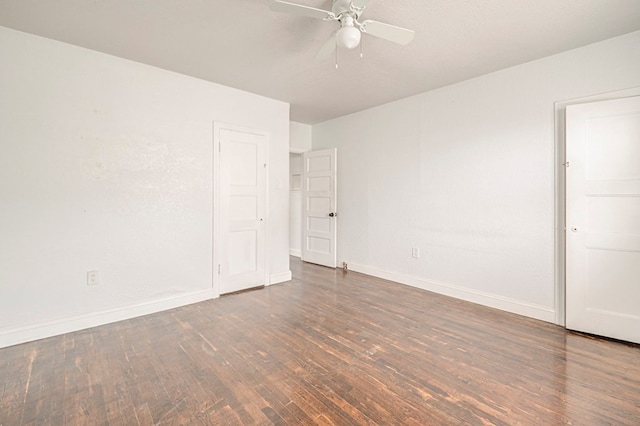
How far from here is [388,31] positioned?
6.79 feet

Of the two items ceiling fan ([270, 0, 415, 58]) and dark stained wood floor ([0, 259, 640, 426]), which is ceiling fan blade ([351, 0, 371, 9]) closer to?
ceiling fan ([270, 0, 415, 58])

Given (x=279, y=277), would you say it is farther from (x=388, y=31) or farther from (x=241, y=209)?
(x=388, y=31)

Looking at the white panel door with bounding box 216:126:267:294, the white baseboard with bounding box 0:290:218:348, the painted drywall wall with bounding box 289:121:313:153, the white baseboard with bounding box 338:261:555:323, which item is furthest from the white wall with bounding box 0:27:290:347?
the white baseboard with bounding box 338:261:555:323

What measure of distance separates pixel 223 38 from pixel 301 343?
2755 mm

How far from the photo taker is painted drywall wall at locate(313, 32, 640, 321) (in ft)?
9.70

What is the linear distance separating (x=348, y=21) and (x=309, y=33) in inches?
24.1

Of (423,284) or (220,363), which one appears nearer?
(220,363)

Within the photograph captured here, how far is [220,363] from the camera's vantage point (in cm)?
221

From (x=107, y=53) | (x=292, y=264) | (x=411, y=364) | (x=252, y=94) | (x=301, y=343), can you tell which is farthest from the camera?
(x=292, y=264)

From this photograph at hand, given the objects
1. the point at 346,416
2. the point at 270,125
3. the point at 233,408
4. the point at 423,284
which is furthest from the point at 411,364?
the point at 270,125

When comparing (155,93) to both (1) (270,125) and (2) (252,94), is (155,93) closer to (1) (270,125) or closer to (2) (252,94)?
(2) (252,94)

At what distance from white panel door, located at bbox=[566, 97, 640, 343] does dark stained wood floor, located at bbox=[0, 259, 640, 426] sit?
242 millimetres

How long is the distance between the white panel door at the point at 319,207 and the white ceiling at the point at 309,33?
6.13 feet

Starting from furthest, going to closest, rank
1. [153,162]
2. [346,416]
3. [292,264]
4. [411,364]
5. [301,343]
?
[292,264], [153,162], [301,343], [411,364], [346,416]
